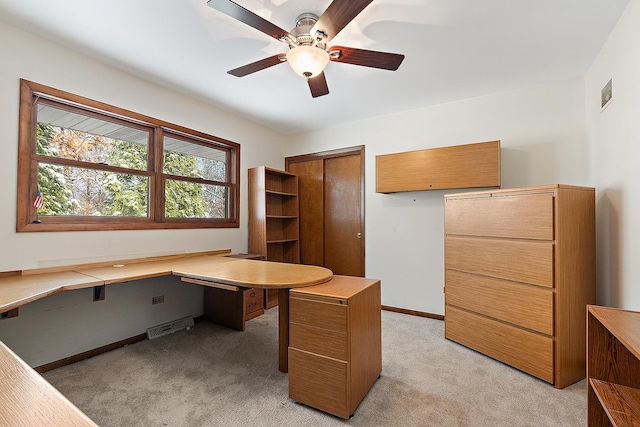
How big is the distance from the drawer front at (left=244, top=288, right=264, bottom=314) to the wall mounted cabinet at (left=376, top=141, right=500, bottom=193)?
6.39 feet

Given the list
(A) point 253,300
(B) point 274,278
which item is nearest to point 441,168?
(B) point 274,278

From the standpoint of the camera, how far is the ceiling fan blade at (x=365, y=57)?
6.32 feet

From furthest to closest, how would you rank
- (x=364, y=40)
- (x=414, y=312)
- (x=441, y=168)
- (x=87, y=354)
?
(x=414, y=312) → (x=441, y=168) → (x=87, y=354) → (x=364, y=40)

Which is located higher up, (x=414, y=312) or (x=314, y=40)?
(x=314, y=40)

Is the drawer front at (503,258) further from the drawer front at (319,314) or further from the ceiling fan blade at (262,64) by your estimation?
the ceiling fan blade at (262,64)

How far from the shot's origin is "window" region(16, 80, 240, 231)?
7.48ft

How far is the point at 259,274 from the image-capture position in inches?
87.3

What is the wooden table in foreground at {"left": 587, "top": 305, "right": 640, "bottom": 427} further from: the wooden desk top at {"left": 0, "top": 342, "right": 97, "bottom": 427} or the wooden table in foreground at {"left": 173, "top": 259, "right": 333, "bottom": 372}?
the wooden desk top at {"left": 0, "top": 342, "right": 97, "bottom": 427}

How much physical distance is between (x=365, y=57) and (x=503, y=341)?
248 centimetres

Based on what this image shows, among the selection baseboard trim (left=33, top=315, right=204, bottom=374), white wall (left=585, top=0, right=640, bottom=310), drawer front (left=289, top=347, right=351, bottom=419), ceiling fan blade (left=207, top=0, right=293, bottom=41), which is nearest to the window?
baseboard trim (left=33, top=315, right=204, bottom=374)

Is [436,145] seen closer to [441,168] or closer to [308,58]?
[441,168]

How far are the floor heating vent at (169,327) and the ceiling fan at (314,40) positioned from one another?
2598 mm

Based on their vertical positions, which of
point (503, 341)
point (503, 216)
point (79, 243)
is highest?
point (503, 216)

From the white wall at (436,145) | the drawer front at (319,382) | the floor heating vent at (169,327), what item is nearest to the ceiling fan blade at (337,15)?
the drawer front at (319,382)
